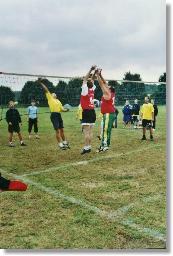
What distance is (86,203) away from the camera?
5.12 meters

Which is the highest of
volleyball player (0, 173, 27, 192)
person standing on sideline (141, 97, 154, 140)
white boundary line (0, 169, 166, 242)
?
person standing on sideline (141, 97, 154, 140)

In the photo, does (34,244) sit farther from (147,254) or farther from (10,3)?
(10,3)

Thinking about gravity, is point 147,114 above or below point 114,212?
above

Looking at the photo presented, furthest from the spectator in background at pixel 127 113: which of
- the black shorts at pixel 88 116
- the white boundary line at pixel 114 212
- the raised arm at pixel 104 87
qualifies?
the white boundary line at pixel 114 212

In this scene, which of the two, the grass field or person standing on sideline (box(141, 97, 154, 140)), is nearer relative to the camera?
the grass field

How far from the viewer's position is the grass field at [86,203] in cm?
412

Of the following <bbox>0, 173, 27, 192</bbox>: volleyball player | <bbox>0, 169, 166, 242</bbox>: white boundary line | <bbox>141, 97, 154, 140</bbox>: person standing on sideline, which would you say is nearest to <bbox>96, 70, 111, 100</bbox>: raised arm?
<bbox>0, 169, 166, 242</bbox>: white boundary line

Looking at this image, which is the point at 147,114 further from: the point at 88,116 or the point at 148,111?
the point at 88,116

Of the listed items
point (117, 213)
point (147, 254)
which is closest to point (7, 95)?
point (117, 213)

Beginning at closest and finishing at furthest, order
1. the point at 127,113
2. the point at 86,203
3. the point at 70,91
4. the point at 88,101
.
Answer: the point at 86,203
the point at 88,101
the point at 70,91
the point at 127,113

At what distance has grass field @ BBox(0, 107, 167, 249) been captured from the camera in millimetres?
4117

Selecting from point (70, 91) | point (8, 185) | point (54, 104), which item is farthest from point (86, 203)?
point (70, 91)

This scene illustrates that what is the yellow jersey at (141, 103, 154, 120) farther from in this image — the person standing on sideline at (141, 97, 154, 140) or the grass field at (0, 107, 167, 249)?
the grass field at (0, 107, 167, 249)

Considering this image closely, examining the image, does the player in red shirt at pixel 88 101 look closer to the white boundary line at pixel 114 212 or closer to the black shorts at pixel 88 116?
the black shorts at pixel 88 116
